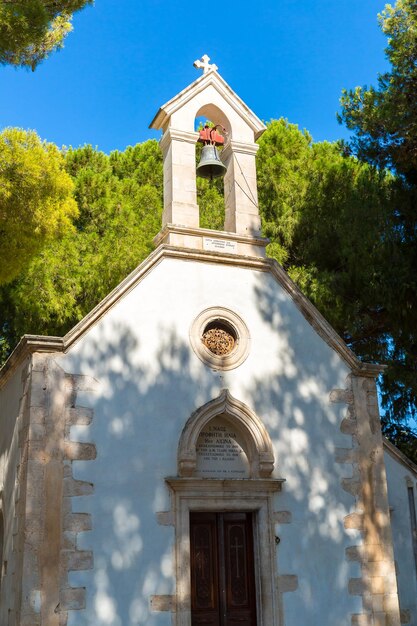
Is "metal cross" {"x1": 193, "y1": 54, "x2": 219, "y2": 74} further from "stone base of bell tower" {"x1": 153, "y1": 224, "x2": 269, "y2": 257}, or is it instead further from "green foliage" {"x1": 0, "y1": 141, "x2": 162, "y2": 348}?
"green foliage" {"x1": 0, "y1": 141, "x2": 162, "y2": 348}

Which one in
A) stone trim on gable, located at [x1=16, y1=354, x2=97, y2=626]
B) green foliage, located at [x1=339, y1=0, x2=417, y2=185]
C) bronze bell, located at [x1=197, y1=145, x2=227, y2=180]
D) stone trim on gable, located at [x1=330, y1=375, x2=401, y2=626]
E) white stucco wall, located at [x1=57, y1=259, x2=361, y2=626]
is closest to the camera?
stone trim on gable, located at [x1=16, y1=354, x2=97, y2=626]

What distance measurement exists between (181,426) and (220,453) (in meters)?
0.78

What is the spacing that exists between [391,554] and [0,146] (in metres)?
7.74

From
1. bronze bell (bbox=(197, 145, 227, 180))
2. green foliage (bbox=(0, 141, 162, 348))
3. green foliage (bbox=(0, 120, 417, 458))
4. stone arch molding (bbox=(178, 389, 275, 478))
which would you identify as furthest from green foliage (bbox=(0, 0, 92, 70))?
green foliage (bbox=(0, 120, 417, 458))

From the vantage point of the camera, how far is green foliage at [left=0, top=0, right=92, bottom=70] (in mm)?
8234

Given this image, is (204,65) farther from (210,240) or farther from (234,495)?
(234,495)

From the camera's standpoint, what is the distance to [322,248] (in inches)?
612

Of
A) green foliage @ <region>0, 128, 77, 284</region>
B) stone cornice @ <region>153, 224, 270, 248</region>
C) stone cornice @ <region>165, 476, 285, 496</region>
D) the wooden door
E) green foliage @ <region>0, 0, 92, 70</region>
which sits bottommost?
the wooden door

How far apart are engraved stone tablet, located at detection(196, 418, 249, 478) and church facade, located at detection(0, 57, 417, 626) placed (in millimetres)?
19

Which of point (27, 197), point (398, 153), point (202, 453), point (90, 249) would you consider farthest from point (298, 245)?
point (202, 453)

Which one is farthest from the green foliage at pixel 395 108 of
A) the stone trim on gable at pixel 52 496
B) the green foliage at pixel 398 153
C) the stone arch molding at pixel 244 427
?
the stone trim on gable at pixel 52 496

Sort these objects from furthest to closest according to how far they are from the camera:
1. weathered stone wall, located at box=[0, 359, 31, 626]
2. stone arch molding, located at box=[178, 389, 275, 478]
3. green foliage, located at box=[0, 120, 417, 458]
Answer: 1. green foliage, located at box=[0, 120, 417, 458]
2. stone arch molding, located at box=[178, 389, 275, 478]
3. weathered stone wall, located at box=[0, 359, 31, 626]

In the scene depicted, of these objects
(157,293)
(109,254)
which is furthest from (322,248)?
(157,293)

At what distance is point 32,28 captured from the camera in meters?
8.36
